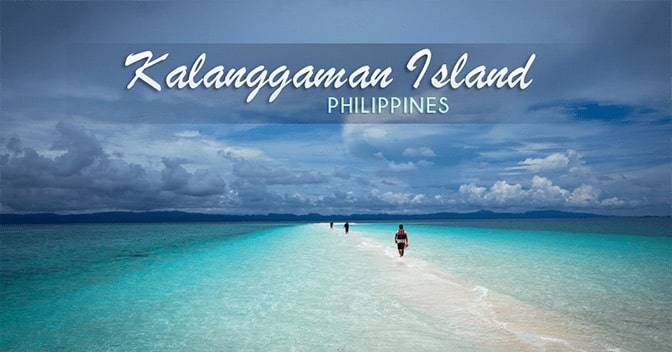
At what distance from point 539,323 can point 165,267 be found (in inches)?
863

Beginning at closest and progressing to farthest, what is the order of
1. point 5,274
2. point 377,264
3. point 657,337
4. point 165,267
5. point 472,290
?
point 657,337 → point 472,290 → point 377,264 → point 5,274 → point 165,267

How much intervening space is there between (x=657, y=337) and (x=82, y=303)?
1692 cm

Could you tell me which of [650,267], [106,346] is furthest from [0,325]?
[650,267]

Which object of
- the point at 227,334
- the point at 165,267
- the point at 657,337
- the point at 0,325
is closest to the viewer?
the point at 657,337

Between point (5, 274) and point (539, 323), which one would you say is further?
point (5, 274)

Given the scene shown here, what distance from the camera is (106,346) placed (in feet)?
33.0

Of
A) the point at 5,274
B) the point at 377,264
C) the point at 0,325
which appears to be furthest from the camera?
the point at 5,274

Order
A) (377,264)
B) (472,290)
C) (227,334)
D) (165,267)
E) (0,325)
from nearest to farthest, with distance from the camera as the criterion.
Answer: (227,334), (0,325), (472,290), (377,264), (165,267)

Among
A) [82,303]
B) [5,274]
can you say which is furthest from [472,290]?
[5,274]

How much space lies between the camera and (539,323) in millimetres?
10734

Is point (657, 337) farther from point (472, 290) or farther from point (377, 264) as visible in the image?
point (377, 264)

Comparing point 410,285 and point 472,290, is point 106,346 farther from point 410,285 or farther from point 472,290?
point 472,290

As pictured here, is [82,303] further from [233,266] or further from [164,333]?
[233,266]

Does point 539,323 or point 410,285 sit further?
point 410,285
